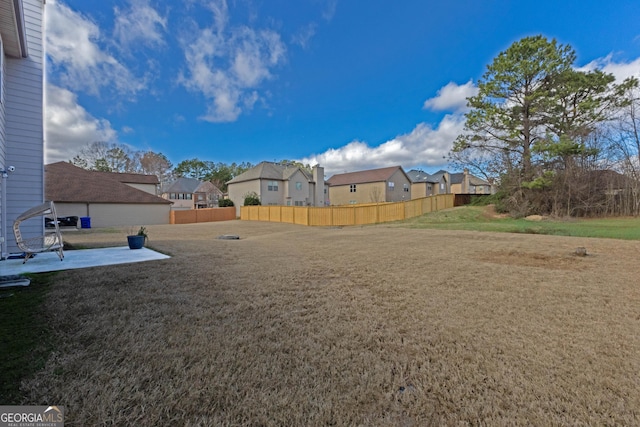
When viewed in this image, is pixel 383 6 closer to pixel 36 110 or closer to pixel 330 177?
pixel 36 110

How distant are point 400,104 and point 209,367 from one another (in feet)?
70.6

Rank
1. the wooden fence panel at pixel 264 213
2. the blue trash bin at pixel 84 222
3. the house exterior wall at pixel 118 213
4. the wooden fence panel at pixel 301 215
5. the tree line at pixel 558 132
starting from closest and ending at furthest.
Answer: the tree line at pixel 558 132, the blue trash bin at pixel 84 222, the house exterior wall at pixel 118 213, the wooden fence panel at pixel 301 215, the wooden fence panel at pixel 264 213

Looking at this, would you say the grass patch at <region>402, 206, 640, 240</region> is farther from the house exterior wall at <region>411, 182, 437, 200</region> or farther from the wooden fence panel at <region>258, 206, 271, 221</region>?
the house exterior wall at <region>411, 182, 437, 200</region>

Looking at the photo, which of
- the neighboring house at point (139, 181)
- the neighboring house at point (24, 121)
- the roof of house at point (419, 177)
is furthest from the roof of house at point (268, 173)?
the neighboring house at point (24, 121)

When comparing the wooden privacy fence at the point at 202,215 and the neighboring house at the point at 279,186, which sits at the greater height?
the neighboring house at the point at 279,186

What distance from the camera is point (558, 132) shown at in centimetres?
1875

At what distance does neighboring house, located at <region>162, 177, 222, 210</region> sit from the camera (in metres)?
41.7

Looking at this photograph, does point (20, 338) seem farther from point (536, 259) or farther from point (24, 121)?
point (536, 259)

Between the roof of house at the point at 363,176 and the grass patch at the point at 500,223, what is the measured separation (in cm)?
1435

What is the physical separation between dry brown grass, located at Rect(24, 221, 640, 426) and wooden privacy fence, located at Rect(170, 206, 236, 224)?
25.0 m

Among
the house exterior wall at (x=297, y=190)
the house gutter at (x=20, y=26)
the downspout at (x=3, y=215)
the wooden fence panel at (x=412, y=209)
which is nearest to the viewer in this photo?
the house gutter at (x=20, y=26)

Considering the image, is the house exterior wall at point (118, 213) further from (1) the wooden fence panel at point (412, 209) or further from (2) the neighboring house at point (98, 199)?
(1) the wooden fence panel at point (412, 209)

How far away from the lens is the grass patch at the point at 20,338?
1.76 m

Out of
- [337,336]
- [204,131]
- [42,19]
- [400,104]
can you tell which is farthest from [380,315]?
[204,131]
